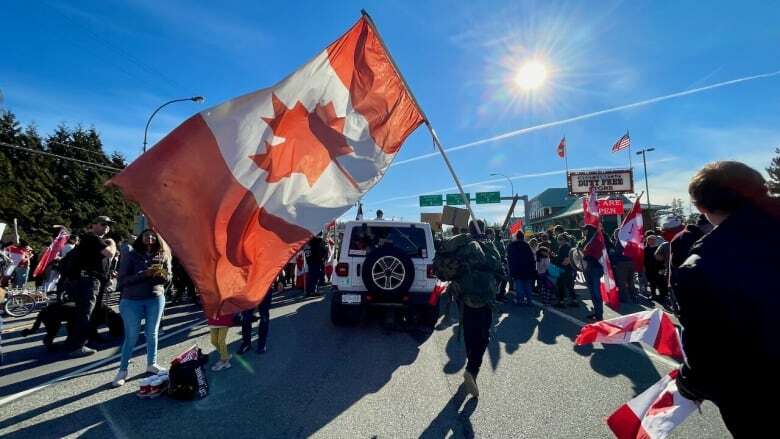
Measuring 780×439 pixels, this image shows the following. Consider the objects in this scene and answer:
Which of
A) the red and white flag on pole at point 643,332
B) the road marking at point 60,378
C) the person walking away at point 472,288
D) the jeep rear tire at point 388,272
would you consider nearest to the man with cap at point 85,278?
the road marking at point 60,378

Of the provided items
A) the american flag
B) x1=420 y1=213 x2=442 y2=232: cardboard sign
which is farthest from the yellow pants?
the american flag

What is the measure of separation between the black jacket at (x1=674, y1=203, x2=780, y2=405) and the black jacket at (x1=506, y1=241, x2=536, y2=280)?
7494 mm

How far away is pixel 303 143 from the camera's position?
3.38 metres

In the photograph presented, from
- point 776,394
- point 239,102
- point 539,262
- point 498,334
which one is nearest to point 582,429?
point 776,394

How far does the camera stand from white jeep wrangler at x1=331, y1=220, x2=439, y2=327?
6.30 m

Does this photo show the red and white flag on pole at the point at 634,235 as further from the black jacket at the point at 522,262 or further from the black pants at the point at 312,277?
the black pants at the point at 312,277

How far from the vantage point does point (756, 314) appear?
142 centimetres

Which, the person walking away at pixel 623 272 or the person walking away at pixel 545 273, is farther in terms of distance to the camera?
the person walking away at pixel 545 273

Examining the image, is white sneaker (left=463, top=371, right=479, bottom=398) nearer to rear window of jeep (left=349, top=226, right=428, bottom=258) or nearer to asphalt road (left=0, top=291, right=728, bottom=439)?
asphalt road (left=0, top=291, right=728, bottom=439)

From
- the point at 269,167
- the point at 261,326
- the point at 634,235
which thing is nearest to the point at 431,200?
the point at 634,235

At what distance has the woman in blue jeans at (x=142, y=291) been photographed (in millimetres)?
4395

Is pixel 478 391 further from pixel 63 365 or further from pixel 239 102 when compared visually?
pixel 63 365

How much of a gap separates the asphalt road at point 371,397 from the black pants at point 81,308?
1045 mm

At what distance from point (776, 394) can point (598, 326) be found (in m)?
1.59
